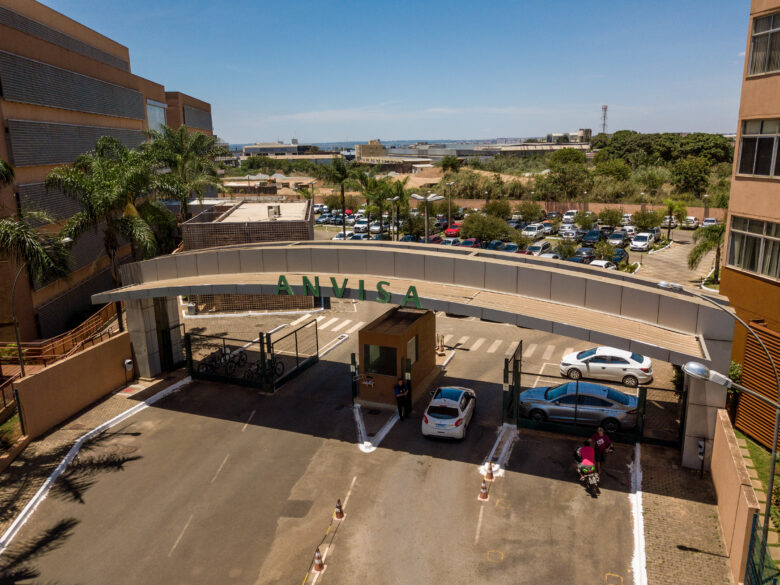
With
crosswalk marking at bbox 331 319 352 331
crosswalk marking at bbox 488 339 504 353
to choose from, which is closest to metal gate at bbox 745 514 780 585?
crosswalk marking at bbox 488 339 504 353

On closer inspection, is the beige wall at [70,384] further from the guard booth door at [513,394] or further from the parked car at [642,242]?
the parked car at [642,242]

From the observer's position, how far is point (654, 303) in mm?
17953

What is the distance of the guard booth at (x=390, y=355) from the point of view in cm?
2222

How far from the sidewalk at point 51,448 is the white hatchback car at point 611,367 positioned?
1820 cm

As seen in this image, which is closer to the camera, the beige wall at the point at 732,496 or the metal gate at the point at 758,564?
the metal gate at the point at 758,564

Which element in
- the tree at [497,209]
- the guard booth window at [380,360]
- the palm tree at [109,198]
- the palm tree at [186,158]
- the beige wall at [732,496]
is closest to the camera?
the beige wall at [732,496]

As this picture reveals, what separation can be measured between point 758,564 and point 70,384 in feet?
75.3

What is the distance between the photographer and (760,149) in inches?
883

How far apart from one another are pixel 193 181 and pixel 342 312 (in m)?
18.7

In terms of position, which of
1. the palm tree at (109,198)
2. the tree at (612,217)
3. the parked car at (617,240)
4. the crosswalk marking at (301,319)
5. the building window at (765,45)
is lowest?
the crosswalk marking at (301,319)

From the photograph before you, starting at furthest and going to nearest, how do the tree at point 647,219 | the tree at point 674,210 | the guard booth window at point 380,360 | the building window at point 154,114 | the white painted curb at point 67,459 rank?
the tree at point 647,219, the tree at point 674,210, the building window at point 154,114, the guard booth window at point 380,360, the white painted curb at point 67,459


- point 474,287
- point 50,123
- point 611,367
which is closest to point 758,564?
point 474,287

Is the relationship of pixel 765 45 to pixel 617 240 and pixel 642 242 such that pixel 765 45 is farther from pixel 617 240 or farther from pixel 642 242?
pixel 617 240

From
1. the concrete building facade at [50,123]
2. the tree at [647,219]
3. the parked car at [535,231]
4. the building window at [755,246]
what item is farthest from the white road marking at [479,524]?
the tree at [647,219]
